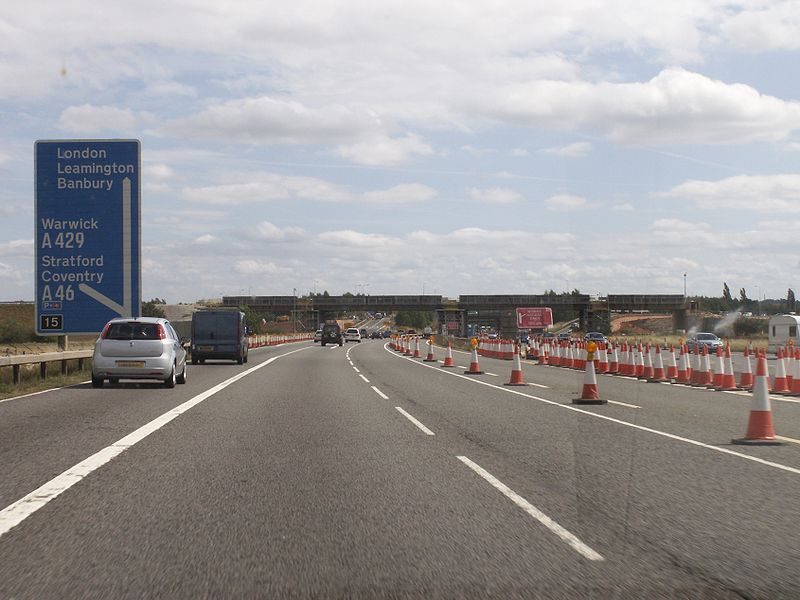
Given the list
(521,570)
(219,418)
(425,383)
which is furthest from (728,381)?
(521,570)

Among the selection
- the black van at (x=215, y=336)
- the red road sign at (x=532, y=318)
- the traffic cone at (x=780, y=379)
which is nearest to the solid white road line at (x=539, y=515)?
the traffic cone at (x=780, y=379)

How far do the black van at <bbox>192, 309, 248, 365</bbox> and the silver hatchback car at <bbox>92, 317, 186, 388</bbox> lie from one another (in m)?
15.2

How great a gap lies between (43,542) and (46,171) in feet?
68.3

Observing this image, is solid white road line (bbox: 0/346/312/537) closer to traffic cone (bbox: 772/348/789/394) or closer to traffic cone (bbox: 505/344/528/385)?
traffic cone (bbox: 505/344/528/385)

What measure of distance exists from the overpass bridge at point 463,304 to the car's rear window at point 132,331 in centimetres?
9063

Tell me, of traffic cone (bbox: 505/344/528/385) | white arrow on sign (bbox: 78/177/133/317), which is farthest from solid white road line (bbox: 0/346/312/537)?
white arrow on sign (bbox: 78/177/133/317)

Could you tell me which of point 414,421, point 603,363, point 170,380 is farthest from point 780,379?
point 170,380

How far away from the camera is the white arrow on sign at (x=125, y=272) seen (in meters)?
24.8

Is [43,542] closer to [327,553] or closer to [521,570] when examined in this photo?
[327,553]

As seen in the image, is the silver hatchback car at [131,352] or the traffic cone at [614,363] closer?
the silver hatchback car at [131,352]

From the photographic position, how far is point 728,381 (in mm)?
21172

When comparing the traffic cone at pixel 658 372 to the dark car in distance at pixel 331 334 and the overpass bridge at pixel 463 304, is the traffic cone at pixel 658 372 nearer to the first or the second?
the dark car in distance at pixel 331 334

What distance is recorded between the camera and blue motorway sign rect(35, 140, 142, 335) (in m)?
24.5

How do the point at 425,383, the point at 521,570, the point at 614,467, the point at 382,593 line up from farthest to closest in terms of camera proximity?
the point at 425,383 < the point at 614,467 < the point at 521,570 < the point at 382,593
